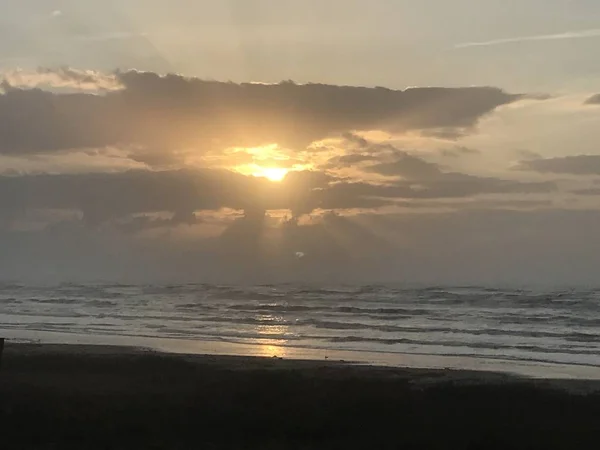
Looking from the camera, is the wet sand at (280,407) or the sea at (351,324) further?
the sea at (351,324)

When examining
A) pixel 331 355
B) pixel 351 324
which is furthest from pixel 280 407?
pixel 351 324

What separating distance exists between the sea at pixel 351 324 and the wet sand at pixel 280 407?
593 cm

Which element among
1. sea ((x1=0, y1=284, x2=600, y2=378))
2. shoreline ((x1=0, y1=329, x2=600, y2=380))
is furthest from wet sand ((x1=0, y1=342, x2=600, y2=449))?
sea ((x1=0, y1=284, x2=600, y2=378))

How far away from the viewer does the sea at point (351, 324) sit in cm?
2781

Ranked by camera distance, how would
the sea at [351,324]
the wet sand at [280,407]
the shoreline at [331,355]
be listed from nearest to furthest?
the wet sand at [280,407]
the shoreline at [331,355]
the sea at [351,324]

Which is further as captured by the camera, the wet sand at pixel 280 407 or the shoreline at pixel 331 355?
the shoreline at pixel 331 355

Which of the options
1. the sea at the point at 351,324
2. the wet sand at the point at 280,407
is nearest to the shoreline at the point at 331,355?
the sea at the point at 351,324

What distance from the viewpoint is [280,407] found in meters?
13.9

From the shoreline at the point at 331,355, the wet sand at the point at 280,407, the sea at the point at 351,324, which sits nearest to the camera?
the wet sand at the point at 280,407

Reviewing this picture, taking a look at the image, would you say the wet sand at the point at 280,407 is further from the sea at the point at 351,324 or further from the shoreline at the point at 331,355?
the sea at the point at 351,324

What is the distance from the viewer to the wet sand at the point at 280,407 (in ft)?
37.9

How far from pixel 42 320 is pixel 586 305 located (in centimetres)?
3505

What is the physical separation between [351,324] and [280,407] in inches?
1059

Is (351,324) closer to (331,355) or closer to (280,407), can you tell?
(331,355)
